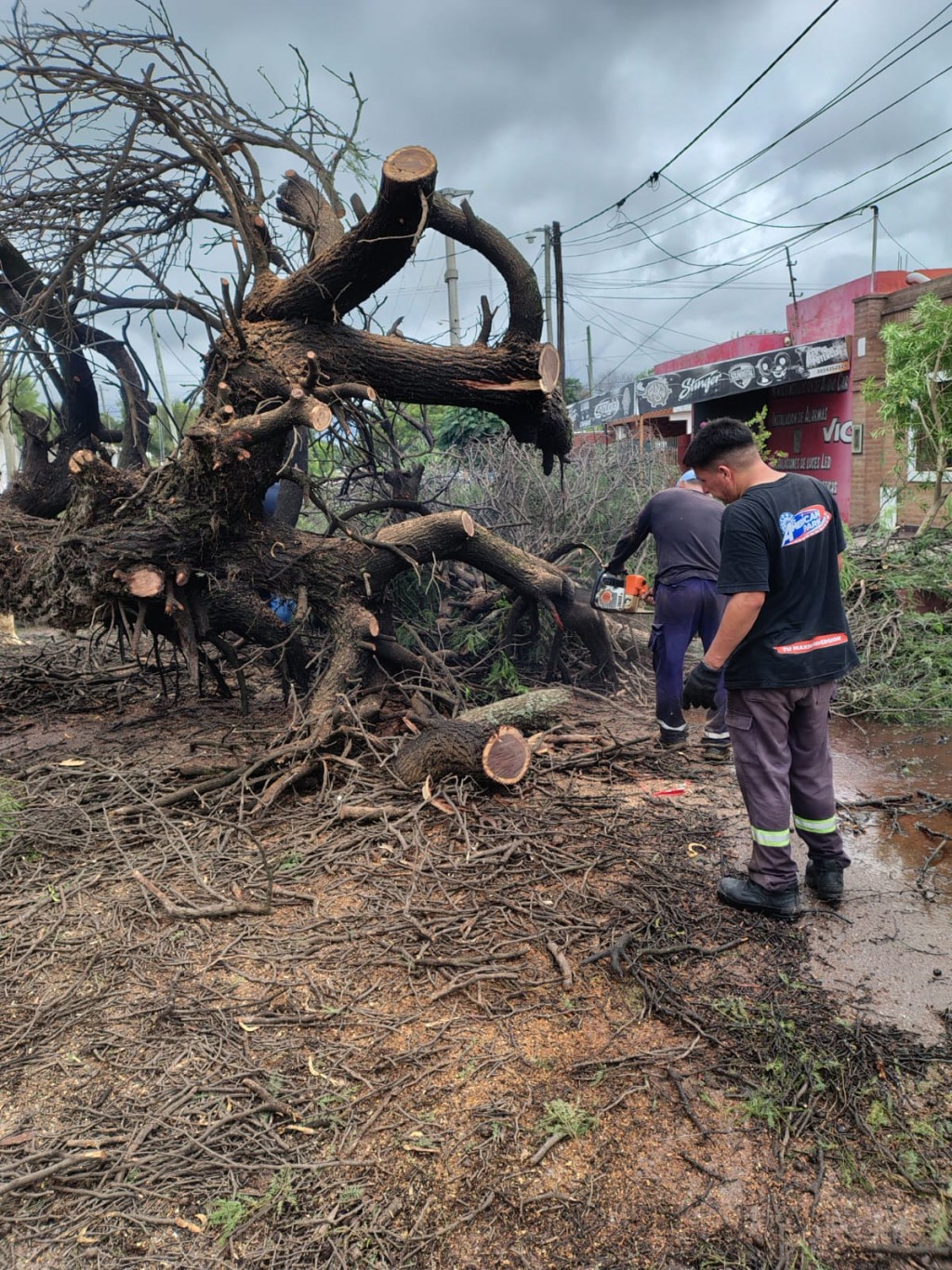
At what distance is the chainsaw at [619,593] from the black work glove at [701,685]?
157 cm

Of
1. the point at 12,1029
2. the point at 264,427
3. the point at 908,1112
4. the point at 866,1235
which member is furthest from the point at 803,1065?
the point at 264,427

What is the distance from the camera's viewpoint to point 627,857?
3768 mm

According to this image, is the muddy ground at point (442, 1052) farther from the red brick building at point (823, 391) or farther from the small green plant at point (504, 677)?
the red brick building at point (823, 391)

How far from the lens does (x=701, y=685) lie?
3.75 metres

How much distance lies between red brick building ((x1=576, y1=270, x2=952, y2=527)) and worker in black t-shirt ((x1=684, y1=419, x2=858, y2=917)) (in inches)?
450

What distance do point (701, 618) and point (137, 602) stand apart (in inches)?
150

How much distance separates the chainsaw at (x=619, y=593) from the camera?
552 cm

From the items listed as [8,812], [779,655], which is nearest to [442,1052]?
[779,655]

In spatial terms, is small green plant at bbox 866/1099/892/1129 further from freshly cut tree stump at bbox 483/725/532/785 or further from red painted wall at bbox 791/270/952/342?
red painted wall at bbox 791/270/952/342

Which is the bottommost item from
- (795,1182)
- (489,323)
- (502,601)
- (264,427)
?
(795,1182)

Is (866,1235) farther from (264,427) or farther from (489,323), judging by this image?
(489,323)

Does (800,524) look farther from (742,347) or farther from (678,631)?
(742,347)

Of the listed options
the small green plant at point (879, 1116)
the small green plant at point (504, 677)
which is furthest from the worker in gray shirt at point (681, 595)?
the small green plant at point (879, 1116)

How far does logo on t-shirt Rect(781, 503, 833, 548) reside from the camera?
10.5 feet
